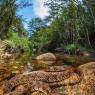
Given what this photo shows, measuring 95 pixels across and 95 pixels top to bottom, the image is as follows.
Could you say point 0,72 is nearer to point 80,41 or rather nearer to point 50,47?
point 80,41

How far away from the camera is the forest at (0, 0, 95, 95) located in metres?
7.68

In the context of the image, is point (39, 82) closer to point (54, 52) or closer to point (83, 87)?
point (83, 87)

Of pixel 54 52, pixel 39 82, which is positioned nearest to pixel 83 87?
pixel 39 82

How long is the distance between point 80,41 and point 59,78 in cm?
3466

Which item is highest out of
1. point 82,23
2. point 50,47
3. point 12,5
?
point 12,5

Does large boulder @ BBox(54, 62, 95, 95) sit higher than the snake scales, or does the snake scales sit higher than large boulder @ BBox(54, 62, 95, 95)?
the snake scales

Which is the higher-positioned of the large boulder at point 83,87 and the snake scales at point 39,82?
the snake scales at point 39,82

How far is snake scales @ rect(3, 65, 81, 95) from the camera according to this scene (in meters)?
7.04

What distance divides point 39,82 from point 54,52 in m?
33.5

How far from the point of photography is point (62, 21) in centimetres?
4909

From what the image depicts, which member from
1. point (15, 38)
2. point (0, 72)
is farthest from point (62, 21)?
point (0, 72)

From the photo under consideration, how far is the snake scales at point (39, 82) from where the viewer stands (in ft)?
23.1

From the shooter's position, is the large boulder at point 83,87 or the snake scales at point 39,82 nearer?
the snake scales at point 39,82

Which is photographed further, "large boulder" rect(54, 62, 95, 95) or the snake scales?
"large boulder" rect(54, 62, 95, 95)
